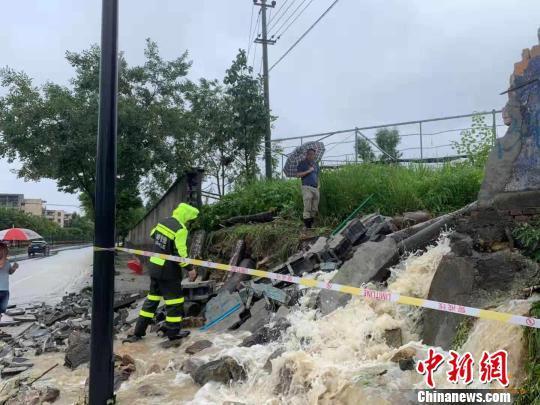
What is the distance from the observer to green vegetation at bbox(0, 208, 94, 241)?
53.7m

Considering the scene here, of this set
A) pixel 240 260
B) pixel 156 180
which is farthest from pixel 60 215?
pixel 240 260

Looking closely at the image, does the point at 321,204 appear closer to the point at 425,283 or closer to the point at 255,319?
the point at 255,319

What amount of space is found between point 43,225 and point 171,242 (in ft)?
229

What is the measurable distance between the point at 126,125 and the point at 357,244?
446 inches

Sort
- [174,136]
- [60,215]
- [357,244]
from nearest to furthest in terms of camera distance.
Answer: [357,244] < [174,136] < [60,215]

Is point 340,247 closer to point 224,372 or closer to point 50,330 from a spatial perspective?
point 224,372

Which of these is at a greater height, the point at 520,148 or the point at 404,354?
the point at 520,148

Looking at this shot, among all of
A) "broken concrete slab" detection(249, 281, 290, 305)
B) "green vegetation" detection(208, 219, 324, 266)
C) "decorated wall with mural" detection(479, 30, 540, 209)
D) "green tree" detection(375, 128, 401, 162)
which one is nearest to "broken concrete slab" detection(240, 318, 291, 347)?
"broken concrete slab" detection(249, 281, 290, 305)

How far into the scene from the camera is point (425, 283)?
5.62 metres

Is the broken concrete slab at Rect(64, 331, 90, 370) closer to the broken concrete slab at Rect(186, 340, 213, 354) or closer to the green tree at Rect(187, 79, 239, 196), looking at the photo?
the broken concrete slab at Rect(186, 340, 213, 354)

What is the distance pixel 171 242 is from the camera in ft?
24.5

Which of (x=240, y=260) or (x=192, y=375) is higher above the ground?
(x=240, y=260)

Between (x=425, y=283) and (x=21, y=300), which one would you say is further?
(x=21, y=300)

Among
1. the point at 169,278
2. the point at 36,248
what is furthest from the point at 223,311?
the point at 36,248
